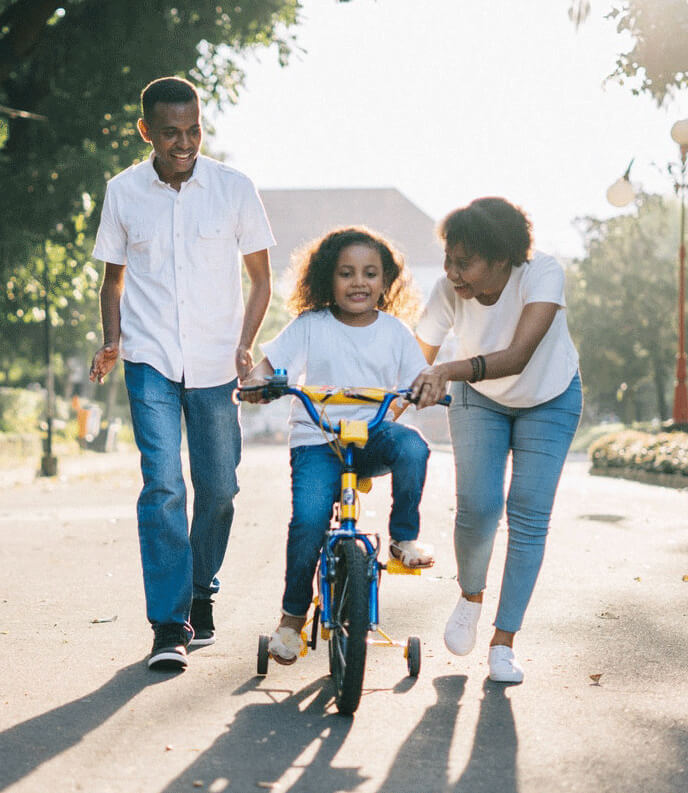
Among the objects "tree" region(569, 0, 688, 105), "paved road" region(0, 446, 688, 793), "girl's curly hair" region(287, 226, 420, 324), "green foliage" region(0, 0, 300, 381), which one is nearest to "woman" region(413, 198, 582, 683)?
"girl's curly hair" region(287, 226, 420, 324)

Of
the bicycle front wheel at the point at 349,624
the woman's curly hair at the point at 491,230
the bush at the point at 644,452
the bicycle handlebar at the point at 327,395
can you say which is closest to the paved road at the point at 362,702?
the bicycle front wheel at the point at 349,624

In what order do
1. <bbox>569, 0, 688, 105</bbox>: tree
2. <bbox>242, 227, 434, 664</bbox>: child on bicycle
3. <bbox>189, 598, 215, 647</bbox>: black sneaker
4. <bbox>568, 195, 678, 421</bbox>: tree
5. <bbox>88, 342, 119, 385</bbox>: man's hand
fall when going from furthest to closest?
1. <bbox>568, 195, 678, 421</bbox>: tree
2. <bbox>569, 0, 688, 105</bbox>: tree
3. <bbox>189, 598, 215, 647</bbox>: black sneaker
4. <bbox>88, 342, 119, 385</bbox>: man's hand
5. <bbox>242, 227, 434, 664</bbox>: child on bicycle

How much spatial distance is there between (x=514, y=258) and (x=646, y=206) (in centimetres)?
2705

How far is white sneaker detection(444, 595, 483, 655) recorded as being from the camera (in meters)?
4.83

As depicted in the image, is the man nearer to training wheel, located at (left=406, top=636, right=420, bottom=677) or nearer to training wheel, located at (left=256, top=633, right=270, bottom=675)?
training wheel, located at (left=256, top=633, right=270, bottom=675)

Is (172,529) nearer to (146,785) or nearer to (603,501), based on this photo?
(146,785)

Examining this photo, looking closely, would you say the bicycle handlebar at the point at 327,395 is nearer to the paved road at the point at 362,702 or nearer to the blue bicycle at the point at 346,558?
the blue bicycle at the point at 346,558

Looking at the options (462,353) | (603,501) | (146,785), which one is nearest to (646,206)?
(603,501)

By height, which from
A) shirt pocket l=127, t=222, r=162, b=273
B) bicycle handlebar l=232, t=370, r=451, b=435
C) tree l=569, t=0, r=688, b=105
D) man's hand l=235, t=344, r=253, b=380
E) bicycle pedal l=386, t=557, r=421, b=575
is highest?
tree l=569, t=0, r=688, b=105

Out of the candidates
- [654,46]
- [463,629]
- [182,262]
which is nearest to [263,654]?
[463,629]

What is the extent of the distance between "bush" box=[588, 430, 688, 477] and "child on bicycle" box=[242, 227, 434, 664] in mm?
14899

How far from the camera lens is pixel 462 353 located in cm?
498

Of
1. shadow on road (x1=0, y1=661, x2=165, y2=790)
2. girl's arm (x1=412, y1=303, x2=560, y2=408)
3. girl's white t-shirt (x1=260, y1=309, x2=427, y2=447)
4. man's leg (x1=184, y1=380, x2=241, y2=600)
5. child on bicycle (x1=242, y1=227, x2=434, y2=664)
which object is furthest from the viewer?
man's leg (x1=184, y1=380, x2=241, y2=600)

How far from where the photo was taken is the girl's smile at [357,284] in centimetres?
468
